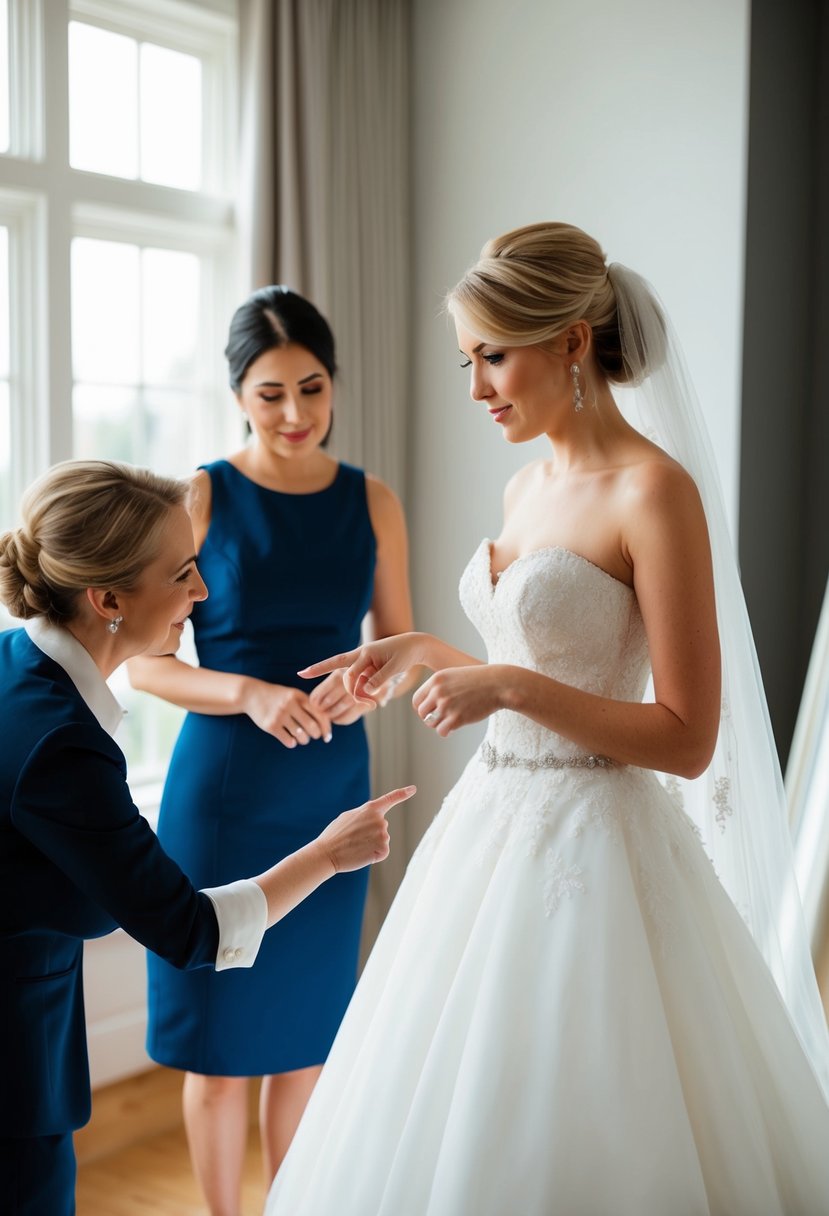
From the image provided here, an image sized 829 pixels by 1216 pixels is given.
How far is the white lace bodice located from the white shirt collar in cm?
64

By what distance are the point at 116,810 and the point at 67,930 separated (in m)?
0.19

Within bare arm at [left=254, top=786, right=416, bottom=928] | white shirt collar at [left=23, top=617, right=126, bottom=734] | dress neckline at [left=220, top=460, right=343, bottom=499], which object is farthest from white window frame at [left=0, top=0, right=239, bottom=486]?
bare arm at [left=254, top=786, right=416, bottom=928]

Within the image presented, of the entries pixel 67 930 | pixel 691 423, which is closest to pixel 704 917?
pixel 691 423

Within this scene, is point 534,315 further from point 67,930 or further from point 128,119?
point 128,119

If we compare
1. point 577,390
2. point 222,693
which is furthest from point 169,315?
point 577,390

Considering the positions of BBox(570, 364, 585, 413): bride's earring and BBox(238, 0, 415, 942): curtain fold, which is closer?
BBox(570, 364, 585, 413): bride's earring

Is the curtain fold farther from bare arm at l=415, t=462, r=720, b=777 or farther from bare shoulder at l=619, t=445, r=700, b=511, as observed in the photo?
bare arm at l=415, t=462, r=720, b=777

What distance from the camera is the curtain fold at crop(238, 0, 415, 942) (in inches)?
128

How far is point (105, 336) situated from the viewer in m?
A: 3.28

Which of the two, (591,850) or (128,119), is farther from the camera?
(128,119)

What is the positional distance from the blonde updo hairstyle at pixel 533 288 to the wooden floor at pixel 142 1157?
2.11 meters

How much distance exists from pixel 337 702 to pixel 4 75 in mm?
1800

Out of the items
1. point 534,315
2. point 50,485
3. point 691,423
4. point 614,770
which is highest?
point 534,315

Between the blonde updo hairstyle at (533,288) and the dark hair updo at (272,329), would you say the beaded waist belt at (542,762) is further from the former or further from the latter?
the dark hair updo at (272,329)
